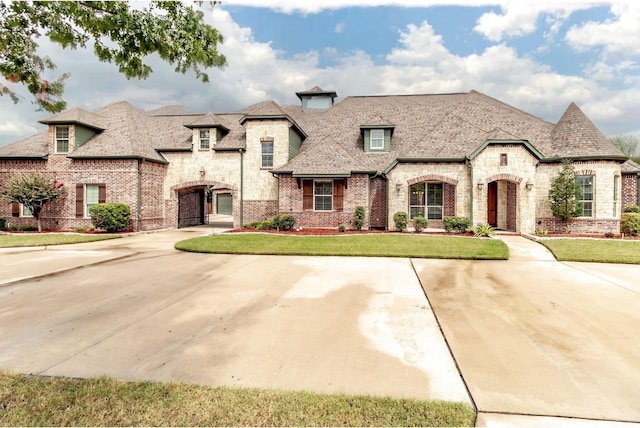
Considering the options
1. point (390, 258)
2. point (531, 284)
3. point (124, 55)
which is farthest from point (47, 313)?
point (531, 284)

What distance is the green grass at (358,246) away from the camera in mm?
11203

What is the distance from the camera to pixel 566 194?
16250mm

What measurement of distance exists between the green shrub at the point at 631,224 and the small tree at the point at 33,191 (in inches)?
1224

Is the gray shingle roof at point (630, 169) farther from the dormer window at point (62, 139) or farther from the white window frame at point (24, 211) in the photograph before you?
the white window frame at point (24, 211)

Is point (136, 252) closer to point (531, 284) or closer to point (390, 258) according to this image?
point (390, 258)

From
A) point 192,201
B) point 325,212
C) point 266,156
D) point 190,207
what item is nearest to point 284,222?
point 325,212

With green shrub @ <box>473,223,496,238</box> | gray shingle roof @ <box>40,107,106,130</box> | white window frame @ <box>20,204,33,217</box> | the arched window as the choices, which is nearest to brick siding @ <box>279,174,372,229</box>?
the arched window

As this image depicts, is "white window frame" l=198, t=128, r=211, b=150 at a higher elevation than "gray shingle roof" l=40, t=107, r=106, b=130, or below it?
below

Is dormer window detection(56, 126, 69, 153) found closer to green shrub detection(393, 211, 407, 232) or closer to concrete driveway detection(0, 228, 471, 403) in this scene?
concrete driveway detection(0, 228, 471, 403)

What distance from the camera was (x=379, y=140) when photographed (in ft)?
67.0

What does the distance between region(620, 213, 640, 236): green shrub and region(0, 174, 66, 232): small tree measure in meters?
31.1

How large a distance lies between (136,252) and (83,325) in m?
7.44

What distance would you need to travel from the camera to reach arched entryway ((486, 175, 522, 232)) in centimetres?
1698

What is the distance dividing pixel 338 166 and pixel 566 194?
11.8 m
